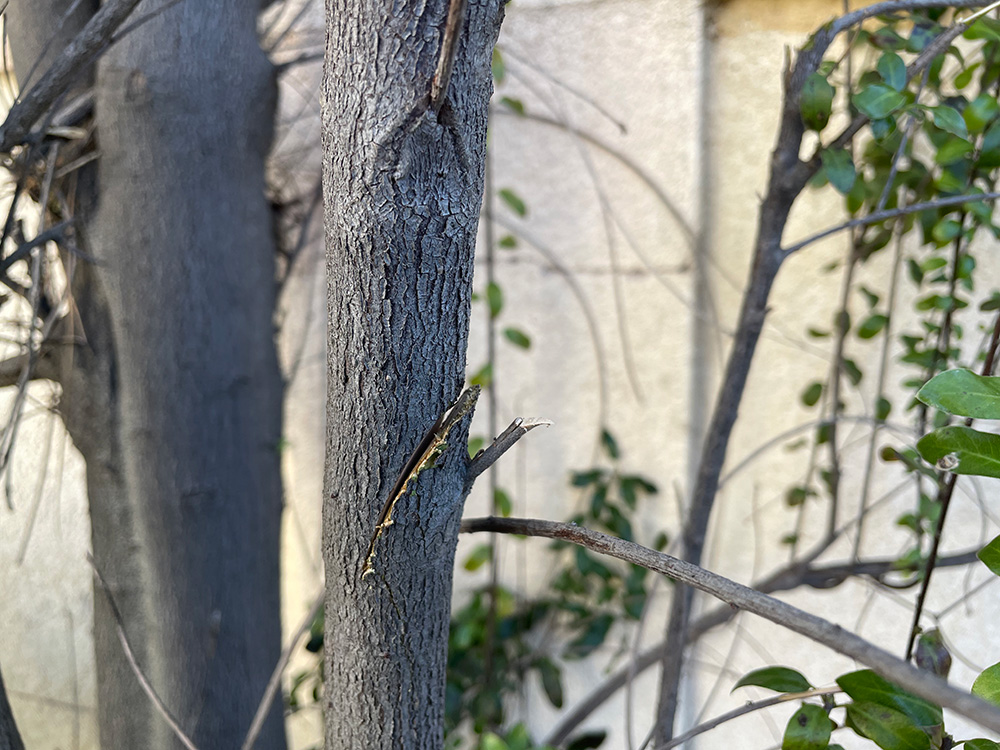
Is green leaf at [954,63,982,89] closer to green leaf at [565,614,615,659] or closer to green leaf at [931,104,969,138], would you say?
green leaf at [931,104,969,138]

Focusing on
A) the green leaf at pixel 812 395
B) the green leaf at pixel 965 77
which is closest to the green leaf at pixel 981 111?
the green leaf at pixel 965 77

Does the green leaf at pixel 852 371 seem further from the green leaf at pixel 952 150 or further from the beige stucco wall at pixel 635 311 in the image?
the green leaf at pixel 952 150

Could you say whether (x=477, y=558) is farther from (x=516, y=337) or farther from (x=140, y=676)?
(x=140, y=676)

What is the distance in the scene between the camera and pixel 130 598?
89cm

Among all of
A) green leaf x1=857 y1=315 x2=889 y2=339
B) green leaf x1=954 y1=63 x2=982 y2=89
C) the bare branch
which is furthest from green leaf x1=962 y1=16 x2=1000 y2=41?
the bare branch

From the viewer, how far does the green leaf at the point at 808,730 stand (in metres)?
0.48

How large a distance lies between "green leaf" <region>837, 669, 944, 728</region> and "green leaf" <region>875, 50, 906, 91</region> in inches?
19.9

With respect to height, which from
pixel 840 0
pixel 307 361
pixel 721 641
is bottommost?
pixel 721 641

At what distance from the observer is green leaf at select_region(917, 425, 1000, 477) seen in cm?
44

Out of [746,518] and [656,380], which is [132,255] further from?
[746,518]

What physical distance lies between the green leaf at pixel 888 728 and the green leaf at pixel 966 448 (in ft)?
0.50

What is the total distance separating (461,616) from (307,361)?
1.86ft

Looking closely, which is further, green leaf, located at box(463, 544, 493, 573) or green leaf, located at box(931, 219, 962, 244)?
green leaf, located at box(463, 544, 493, 573)

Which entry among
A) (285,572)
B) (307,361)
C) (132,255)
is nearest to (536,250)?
(307,361)
